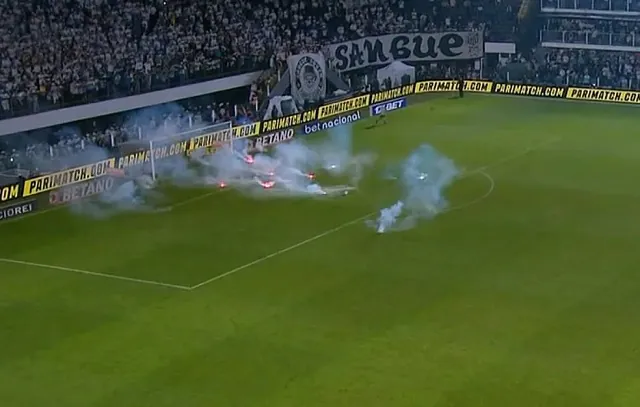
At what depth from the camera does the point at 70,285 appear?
29.8 m

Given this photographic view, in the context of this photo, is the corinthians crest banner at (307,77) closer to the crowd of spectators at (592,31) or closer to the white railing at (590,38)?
the white railing at (590,38)

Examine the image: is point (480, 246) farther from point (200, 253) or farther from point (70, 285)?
point (70, 285)

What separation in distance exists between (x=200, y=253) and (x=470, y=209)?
948 cm

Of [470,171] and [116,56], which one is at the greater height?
[116,56]

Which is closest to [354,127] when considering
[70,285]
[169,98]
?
[169,98]

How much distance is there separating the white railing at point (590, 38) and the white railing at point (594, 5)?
1573 millimetres

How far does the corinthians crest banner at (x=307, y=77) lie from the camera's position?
56.5 metres

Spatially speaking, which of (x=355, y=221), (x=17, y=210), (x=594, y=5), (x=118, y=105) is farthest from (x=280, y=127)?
(x=594, y=5)

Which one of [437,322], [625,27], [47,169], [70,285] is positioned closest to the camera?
[437,322]

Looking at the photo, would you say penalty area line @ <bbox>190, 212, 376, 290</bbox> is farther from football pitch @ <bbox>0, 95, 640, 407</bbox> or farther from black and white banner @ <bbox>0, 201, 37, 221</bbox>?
black and white banner @ <bbox>0, 201, 37, 221</bbox>

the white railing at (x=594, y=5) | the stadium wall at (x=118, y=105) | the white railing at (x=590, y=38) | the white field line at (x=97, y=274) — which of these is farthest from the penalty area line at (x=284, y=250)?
the white railing at (x=594, y=5)

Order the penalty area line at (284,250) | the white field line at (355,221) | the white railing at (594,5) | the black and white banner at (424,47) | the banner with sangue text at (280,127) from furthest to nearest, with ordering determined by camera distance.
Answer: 1. the white railing at (594,5)
2. the black and white banner at (424,47)
3. the banner with sangue text at (280,127)
4. the white field line at (355,221)
5. the penalty area line at (284,250)

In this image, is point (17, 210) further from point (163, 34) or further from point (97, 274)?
point (163, 34)

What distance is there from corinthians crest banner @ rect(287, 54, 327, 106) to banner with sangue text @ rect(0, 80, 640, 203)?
3.91 m
